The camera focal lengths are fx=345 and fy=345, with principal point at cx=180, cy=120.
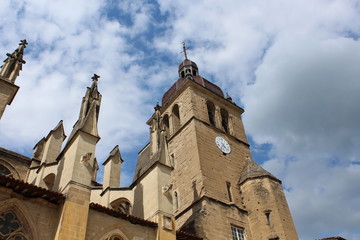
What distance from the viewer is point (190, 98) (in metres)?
23.7

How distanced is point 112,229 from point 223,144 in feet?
40.8

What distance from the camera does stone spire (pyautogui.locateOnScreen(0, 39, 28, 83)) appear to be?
1319 centimetres

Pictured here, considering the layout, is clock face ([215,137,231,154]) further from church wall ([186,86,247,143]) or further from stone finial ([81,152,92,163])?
stone finial ([81,152,92,163])

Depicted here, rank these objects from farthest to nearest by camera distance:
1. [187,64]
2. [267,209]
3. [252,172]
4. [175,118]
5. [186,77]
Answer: [187,64] → [186,77] → [175,118] → [252,172] → [267,209]

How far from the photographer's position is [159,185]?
44.0 ft

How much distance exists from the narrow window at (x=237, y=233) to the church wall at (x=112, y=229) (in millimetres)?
6469

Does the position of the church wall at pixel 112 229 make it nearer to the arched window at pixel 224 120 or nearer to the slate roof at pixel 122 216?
the slate roof at pixel 122 216

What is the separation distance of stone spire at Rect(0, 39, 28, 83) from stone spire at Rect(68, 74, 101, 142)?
2772 millimetres

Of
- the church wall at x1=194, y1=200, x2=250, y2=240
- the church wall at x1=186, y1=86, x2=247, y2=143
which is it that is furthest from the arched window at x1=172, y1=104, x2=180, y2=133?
the church wall at x1=194, y1=200, x2=250, y2=240

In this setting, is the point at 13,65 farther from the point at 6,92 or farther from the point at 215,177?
the point at 215,177

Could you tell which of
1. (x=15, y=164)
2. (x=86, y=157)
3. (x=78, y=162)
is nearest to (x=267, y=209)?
(x=86, y=157)

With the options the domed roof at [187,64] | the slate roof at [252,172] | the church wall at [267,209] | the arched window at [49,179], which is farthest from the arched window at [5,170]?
the domed roof at [187,64]

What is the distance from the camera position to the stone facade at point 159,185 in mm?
9867

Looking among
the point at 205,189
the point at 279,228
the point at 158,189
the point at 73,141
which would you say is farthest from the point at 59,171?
the point at 279,228
